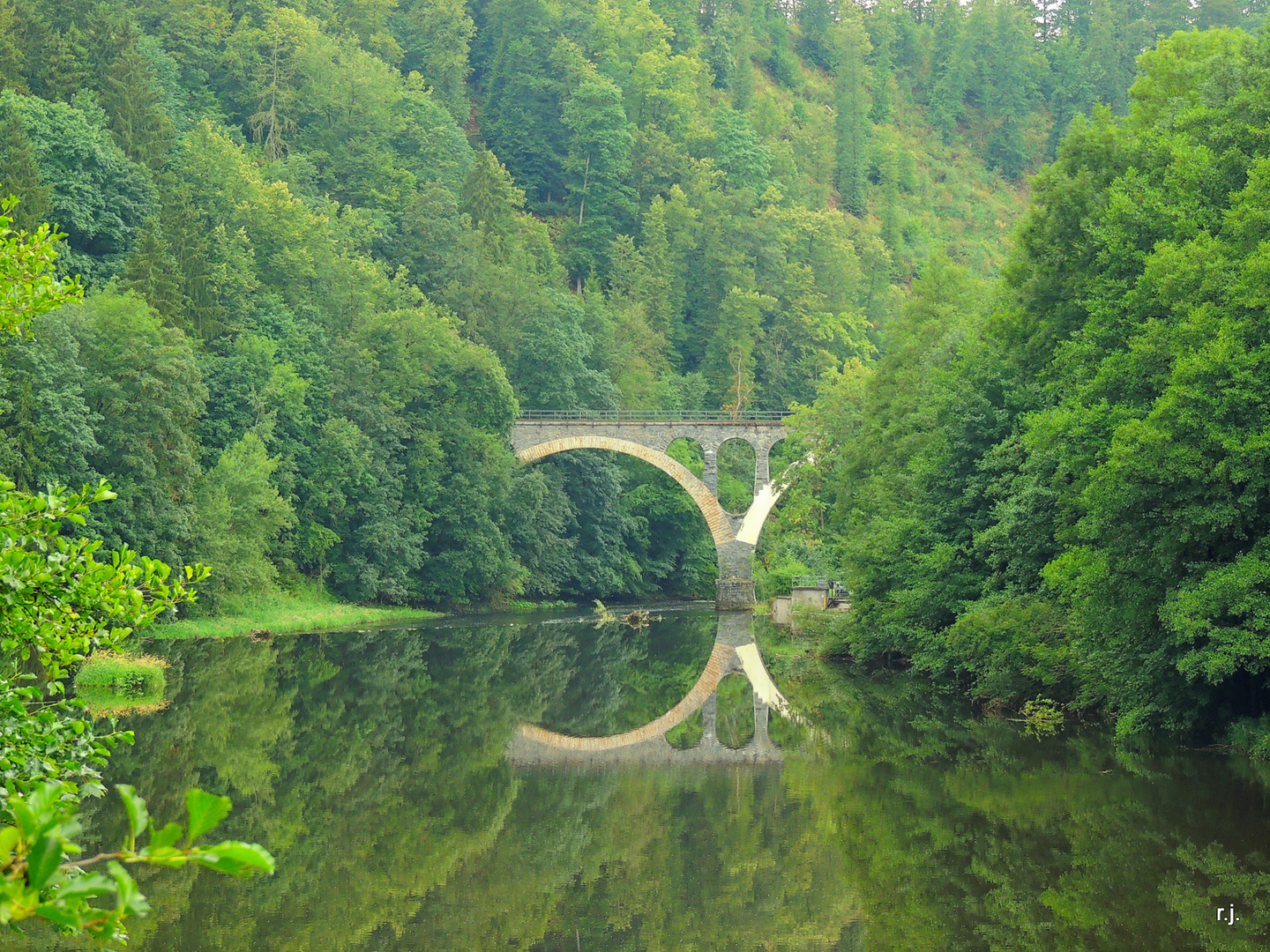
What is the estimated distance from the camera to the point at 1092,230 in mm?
23469

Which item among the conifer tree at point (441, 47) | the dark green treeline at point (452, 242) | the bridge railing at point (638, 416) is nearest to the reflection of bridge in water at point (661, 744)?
the dark green treeline at point (452, 242)

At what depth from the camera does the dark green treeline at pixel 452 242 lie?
141ft

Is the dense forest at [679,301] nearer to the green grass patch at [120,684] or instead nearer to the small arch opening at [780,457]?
the small arch opening at [780,457]

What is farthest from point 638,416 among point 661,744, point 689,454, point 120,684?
point 661,744

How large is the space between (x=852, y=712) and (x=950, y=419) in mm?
7025

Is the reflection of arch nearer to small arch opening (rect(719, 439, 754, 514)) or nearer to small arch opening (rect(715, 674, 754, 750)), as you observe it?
small arch opening (rect(719, 439, 754, 514))

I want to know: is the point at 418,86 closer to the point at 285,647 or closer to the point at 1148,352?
the point at 285,647

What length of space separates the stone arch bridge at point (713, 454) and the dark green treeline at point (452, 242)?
7.73 ft

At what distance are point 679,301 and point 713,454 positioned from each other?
19.2 meters

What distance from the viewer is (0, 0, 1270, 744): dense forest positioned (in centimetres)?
2005

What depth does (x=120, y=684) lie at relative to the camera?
24.9 meters

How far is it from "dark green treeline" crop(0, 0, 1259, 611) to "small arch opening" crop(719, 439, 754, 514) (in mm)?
248

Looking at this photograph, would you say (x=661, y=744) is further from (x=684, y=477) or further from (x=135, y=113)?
(x=684, y=477)

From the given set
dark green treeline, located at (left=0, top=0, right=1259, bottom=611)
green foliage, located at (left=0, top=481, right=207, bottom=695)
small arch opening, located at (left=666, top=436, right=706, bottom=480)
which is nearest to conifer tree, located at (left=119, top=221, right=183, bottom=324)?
dark green treeline, located at (left=0, top=0, right=1259, bottom=611)
